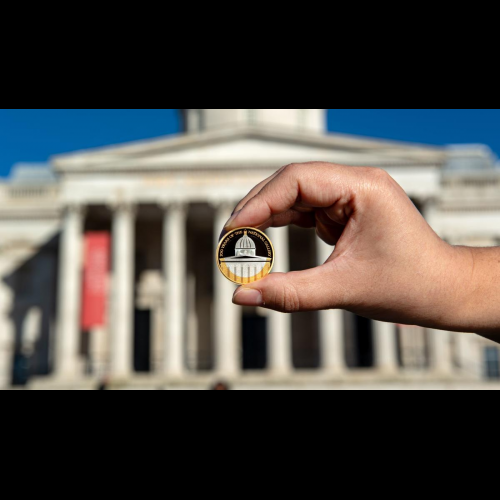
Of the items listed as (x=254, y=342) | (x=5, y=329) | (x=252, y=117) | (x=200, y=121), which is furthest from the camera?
(x=200, y=121)

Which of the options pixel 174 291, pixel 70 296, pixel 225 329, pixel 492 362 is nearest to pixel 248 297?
pixel 225 329

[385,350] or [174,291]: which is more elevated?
[174,291]

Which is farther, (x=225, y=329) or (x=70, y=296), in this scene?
(x=70, y=296)

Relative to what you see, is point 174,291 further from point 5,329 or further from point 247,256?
point 247,256

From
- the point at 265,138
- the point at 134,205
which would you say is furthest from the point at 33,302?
the point at 265,138

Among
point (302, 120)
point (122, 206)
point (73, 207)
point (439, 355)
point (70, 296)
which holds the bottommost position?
point (439, 355)

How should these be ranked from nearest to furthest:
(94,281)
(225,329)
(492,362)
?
(94,281) → (225,329) → (492,362)
